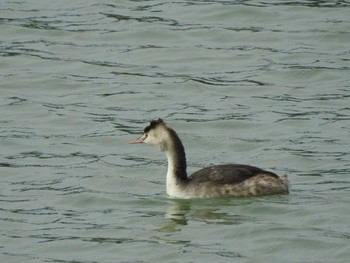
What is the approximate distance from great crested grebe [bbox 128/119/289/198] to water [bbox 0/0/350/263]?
0.42 ft

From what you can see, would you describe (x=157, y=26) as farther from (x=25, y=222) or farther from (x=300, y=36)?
(x=25, y=222)

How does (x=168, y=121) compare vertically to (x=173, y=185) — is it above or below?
above

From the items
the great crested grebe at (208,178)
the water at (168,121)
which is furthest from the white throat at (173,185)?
the water at (168,121)

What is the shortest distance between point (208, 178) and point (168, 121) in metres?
3.36

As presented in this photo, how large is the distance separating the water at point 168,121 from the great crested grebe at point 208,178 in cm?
13

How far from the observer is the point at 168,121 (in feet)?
61.1

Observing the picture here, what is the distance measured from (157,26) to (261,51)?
82.9 inches

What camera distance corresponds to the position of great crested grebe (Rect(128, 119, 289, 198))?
598 inches

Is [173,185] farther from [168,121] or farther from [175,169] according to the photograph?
[168,121]

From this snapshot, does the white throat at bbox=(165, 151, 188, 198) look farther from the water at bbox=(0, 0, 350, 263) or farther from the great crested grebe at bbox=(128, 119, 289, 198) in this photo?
the water at bbox=(0, 0, 350, 263)

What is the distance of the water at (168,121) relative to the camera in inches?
549

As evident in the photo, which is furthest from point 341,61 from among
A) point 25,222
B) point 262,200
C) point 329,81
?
point 25,222

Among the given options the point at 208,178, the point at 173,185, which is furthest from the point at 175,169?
the point at 208,178

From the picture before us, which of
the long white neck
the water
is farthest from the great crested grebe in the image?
the water
